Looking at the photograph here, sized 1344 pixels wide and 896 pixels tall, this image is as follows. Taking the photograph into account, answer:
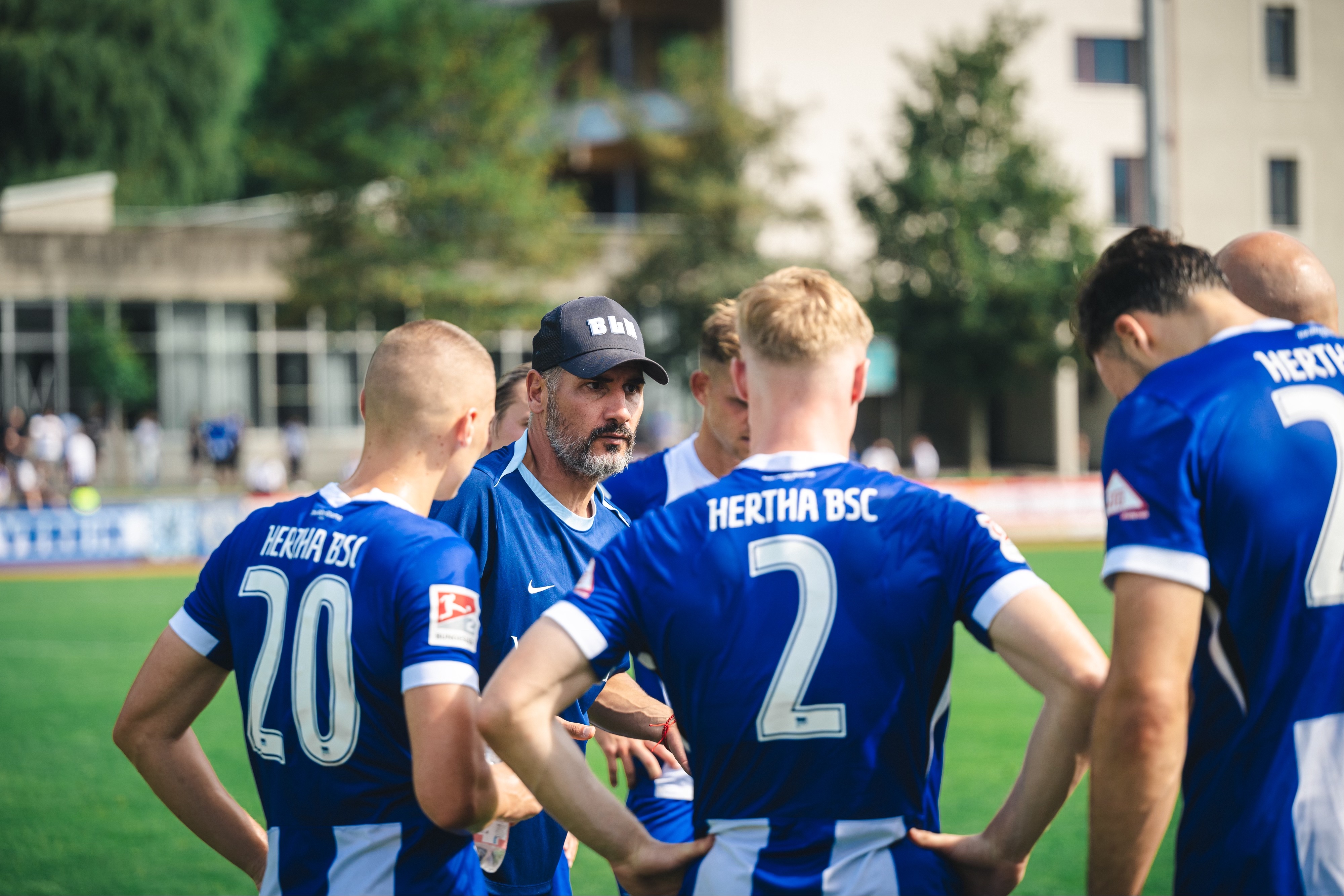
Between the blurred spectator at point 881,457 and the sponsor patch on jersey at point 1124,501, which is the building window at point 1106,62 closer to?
the blurred spectator at point 881,457

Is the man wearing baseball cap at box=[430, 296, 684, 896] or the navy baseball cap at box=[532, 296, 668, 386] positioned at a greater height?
the navy baseball cap at box=[532, 296, 668, 386]

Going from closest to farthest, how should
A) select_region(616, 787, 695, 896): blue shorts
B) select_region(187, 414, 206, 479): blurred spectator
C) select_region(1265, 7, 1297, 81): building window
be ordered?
select_region(616, 787, 695, 896): blue shorts < select_region(1265, 7, 1297, 81): building window < select_region(187, 414, 206, 479): blurred spectator

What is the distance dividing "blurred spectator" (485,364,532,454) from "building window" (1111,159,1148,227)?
37548mm

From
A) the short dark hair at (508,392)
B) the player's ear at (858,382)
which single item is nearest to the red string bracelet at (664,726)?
the player's ear at (858,382)

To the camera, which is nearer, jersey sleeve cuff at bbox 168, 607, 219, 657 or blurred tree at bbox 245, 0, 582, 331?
jersey sleeve cuff at bbox 168, 607, 219, 657

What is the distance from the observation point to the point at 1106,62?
39.0 m

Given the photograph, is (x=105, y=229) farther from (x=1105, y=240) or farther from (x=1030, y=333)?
(x=1105, y=240)

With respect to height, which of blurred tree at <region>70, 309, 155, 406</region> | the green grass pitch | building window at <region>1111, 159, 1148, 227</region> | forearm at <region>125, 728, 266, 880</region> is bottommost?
the green grass pitch

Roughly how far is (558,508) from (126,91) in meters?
41.4

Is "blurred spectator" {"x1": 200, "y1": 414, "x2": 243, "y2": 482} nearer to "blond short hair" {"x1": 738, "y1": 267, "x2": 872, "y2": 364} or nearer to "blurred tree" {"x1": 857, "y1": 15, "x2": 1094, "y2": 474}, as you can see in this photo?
"blurred tree" {"x1": 857, "y1": 15, "x2": 1094, "y2": 474}

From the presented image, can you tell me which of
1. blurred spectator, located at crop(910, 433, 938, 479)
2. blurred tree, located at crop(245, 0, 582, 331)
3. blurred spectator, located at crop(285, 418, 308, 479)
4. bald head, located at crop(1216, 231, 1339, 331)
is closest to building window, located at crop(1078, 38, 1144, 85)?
blurred spectator, located at crop(910, 433, 938, 479)

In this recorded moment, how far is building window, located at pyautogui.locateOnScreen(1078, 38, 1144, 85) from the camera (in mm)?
38938

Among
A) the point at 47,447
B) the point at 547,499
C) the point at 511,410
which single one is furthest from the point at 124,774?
the point at 47,447

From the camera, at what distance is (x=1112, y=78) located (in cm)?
3906
